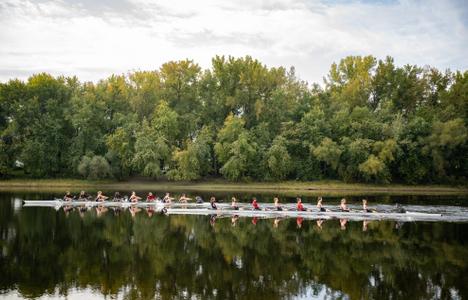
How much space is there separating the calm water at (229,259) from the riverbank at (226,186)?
33649 mm

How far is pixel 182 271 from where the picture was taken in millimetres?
20031

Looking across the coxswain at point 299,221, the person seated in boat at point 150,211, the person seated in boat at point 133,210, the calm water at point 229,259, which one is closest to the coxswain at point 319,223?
the calm water at point 229,259

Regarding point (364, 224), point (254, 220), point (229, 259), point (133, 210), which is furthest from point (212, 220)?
point (229, 259)

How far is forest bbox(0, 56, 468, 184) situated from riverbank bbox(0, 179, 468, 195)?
1463 mm

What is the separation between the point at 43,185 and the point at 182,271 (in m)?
58.6

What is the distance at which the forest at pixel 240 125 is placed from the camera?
71.4 m

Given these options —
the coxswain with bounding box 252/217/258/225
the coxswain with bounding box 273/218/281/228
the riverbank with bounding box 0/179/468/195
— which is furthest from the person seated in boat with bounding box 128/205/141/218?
the riverbank with bounding box 0/179/468/195

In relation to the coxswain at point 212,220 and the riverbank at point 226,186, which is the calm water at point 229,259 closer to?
the coxswain at point 212,220

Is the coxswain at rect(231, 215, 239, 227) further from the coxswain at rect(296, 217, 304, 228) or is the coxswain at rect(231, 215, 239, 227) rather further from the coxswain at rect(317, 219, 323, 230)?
the coxswain at rect(317, 219, 323, 230)

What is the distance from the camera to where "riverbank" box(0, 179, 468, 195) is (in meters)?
68.3

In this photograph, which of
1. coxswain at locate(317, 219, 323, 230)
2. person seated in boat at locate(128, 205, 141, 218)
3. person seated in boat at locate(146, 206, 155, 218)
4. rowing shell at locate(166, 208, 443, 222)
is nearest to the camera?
coxswain at locate(317, 219, 323, 230)

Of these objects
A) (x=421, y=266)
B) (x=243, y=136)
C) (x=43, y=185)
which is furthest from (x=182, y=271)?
(x=43, y=185)

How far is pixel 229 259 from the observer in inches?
887

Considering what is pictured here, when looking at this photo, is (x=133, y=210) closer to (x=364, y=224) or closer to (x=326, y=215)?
(x=326, y=215)
